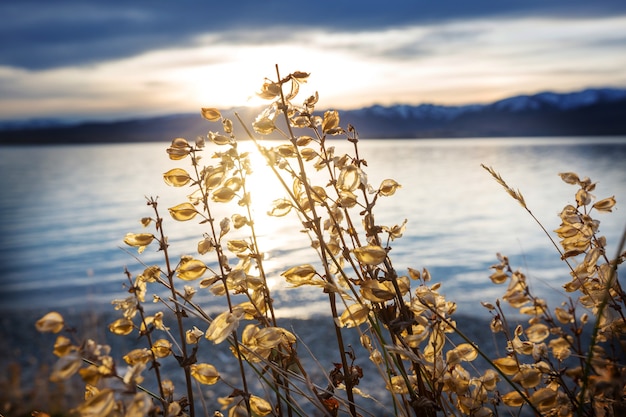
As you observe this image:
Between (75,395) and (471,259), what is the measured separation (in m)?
9.48

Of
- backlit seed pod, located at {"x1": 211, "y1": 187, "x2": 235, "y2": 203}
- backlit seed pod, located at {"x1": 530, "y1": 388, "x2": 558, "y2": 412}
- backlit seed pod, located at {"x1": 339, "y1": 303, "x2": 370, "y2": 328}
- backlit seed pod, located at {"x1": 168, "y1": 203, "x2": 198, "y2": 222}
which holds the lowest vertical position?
backlit seed pod, located at {"x1": 530, "y1": 388, "x2": 558, "y2": 412}

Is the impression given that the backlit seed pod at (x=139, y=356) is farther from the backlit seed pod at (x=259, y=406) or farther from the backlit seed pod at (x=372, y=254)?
the backlit seed pod at (x=372, y=254)

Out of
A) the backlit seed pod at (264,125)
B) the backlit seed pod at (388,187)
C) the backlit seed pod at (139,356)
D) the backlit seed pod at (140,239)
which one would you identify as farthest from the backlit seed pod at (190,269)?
the backlit seed pod at (388,187)

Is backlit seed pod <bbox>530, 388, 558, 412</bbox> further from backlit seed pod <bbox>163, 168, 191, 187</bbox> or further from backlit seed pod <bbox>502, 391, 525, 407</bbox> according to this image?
backlit seed pod <bbox>163, 168, 191, 187</bbox>

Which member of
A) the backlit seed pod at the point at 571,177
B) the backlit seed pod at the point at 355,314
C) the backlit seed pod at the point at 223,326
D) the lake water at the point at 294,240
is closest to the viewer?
the backlit seed pod at the point at 223,326

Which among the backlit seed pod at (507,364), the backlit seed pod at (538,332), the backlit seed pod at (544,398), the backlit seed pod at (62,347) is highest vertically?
the backlit seed pod at (62,347)

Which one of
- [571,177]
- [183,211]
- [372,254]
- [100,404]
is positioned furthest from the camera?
[571,177]

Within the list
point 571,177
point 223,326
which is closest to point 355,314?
point 223,326

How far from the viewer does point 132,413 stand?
900mm

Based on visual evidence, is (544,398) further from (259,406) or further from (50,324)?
(50,324)

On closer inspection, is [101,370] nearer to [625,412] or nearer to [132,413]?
[132,413]

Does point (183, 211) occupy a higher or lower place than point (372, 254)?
higher

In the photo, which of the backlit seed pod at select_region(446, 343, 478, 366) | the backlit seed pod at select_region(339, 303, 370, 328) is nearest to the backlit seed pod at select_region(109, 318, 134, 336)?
the backlit seed pod at select_region(339, 303, 370, 328)

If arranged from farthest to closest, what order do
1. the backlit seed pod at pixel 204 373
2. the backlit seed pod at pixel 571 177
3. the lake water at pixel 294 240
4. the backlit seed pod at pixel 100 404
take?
the lake water at pixel 294 240 → the backlit seed pod at pixel 571 177 → the backlit seed pod at pixel 204 373 → the backlit seed pod at pixel 100 404
